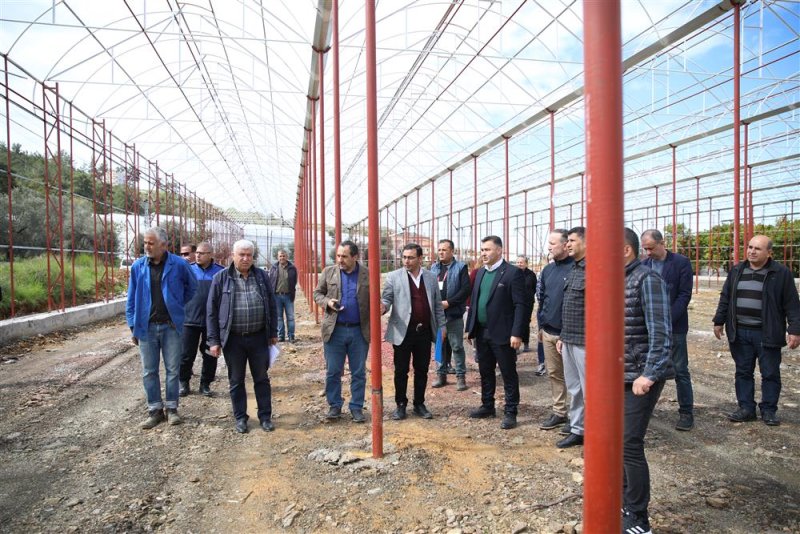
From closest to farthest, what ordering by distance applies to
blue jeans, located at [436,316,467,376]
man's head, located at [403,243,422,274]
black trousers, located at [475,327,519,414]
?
black trousers, located at [475,327,519,414]
man's head, located at [403,243,422,274]
blue jeans, located at [436,316,467,376]

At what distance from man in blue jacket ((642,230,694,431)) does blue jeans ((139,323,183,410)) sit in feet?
15.4

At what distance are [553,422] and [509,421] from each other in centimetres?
41

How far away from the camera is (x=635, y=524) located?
273 centimetres

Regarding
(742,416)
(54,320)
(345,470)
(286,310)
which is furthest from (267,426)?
(54,320)

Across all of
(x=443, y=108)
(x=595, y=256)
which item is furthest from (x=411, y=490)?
(x=443, y=108)

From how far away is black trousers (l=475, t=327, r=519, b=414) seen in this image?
4852 millimetres

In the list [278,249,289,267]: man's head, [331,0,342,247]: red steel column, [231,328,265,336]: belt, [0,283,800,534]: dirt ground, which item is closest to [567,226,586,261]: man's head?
[0,283,800,534]: dirt ground

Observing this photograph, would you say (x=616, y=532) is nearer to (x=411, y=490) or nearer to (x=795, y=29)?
(x=411, y=490)

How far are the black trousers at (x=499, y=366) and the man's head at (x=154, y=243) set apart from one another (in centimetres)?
330

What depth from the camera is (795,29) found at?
956 cm

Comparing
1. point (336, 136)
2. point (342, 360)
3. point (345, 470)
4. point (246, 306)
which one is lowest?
point (345, 470)

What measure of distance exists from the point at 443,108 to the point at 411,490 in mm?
12840

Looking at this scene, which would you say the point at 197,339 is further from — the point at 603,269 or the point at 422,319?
the point at 603,269

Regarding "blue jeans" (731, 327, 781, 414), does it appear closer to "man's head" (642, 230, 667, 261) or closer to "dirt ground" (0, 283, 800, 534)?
"dirt ground" (0, 283, 800, 534)
